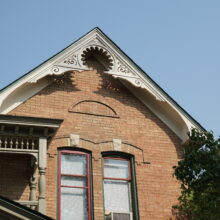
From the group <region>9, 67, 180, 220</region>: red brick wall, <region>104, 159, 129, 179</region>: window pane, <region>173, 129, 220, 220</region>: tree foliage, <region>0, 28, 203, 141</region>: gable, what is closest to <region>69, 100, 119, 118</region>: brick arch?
<region>9, 67, 180, 220</region>: red brick wall

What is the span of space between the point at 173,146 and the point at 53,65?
4.51 meters

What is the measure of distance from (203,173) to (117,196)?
310 centimetres

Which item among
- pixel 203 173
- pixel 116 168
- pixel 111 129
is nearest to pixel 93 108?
pixel 111 129

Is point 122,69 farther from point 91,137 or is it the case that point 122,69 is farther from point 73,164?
point 73,164

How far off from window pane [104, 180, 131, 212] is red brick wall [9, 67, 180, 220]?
327mm

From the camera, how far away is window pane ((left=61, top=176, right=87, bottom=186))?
43.5ft

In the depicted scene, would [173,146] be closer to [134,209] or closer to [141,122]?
[141,122]

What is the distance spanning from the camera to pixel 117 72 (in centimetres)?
1502

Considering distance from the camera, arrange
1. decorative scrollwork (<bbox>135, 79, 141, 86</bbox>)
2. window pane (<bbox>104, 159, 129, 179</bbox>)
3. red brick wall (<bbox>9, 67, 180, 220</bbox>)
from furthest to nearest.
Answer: decorative scrollwork (<bbox>135, 79, 141, 86</bbox>), window pane (<bbox>104, 159, 129, 179</bbox>), red brick wall (<bbox>9, 67, 180, 220</bbox>)

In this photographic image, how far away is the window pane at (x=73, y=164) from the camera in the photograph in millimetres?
13508

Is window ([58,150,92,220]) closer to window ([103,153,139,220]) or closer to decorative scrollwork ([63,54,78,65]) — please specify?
window ([103,153,139,220])

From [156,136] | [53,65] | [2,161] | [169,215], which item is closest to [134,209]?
[169,215]

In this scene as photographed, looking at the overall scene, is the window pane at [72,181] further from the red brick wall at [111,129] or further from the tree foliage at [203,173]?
the tree foliage at [203,173]

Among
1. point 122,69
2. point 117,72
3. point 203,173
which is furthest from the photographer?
point 122,69
